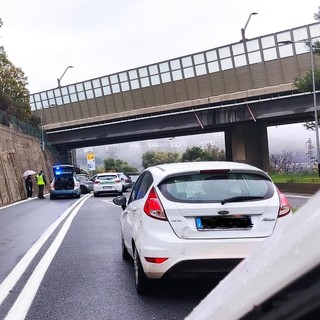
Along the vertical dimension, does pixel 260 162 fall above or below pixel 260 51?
below

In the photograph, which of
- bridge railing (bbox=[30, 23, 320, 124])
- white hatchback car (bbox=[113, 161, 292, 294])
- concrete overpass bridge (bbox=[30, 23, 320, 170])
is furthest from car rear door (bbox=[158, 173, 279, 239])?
bridge railing (bbox=[30, 23, 320, 124])

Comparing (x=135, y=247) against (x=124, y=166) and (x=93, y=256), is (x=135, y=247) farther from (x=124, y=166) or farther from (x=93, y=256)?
(x=124, y=166)

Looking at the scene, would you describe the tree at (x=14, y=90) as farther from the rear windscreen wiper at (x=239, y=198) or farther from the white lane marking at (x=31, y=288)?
the rear windscreen wiper at (x=239, y=198)

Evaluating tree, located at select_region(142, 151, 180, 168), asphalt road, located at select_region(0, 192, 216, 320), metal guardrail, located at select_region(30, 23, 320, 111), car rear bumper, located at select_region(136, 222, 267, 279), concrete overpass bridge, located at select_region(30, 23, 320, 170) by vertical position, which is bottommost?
tree, located at select_region(142, 151, 180, 168)

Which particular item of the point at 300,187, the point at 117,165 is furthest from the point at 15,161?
the point at 117,165

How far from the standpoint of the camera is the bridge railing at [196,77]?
4075 cm

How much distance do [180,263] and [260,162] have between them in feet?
139

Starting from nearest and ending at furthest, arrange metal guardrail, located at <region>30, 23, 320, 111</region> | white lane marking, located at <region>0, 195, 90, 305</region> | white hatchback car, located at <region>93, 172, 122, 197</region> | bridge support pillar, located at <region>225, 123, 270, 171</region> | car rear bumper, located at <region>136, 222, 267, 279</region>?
car rear bumper, located at <region>136, 222, 267, 279</region> → white lane marking, located at <region>0, 195, 90, 305</region> → white hatchback car, located at <region>93, 172, 122, 197</region> → metal guardrail, located at <region>30, 23, 320, 111</region> → bridge support pillar, located at <region>225, 123, 270, 171</region>

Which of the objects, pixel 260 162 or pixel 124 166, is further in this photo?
pixel 124 166

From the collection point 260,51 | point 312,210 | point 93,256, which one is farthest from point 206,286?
point 260,51

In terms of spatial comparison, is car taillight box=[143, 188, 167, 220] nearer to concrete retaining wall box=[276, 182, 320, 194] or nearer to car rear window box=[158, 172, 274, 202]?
car rear window box=[158, 172, 274, 202]

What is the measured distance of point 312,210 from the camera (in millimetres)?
1177

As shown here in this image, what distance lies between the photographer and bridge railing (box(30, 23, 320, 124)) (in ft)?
134

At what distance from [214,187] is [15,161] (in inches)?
1206
